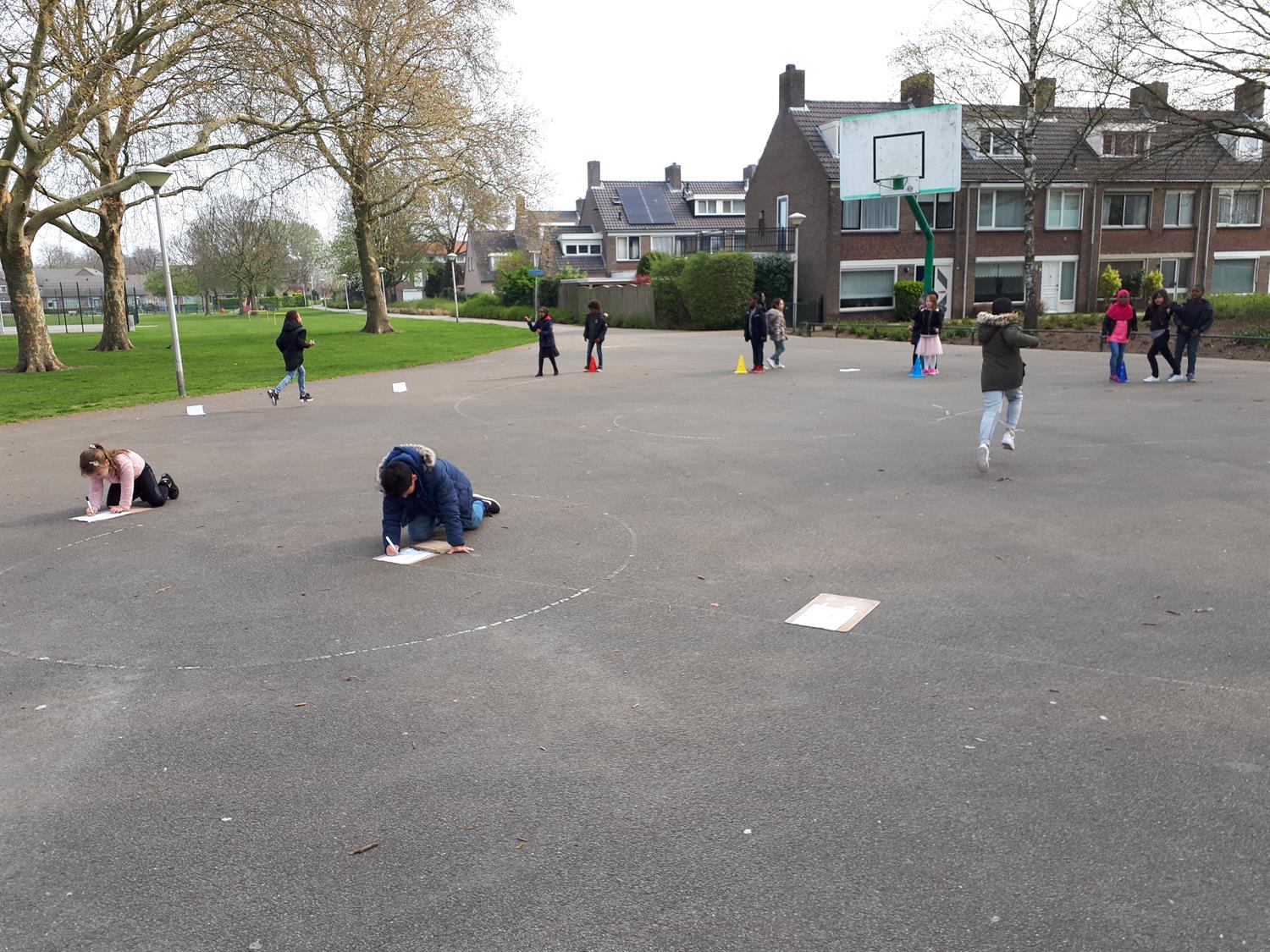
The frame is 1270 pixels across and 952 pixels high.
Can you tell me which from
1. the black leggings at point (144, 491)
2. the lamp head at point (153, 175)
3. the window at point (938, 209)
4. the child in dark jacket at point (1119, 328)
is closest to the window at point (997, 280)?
the window at point (938, 209)

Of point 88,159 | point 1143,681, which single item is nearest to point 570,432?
point 1143,681

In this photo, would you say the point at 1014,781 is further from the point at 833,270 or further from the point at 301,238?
the point at 301,238

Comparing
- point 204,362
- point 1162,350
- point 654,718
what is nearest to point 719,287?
point 204,362

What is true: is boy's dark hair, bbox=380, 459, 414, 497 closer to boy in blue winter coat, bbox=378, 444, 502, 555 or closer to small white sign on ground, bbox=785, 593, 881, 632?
boy in blue winter coat, bbox=378, 444, 502, 555

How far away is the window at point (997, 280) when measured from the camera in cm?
4372

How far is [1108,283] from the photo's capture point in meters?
43.4

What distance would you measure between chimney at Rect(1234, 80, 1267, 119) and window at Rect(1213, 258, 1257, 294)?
1927 centimetres

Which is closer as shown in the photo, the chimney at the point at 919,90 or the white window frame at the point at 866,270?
the chimney at the point at 919,90

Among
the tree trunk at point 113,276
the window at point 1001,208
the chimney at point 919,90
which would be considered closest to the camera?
the tree trunk at point 113,276

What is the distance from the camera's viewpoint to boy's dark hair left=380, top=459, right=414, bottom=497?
719 centimetres

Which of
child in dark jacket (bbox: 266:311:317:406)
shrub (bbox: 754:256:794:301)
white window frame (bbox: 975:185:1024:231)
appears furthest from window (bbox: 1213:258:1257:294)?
child in dark jacket (bbox: 266:311:317:406)

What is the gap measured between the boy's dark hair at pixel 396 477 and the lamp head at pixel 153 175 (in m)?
13.5

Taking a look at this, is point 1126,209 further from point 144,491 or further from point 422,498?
point 144,491

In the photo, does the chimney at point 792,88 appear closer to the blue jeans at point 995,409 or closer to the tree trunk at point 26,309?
the tree trunk at point 26,309
